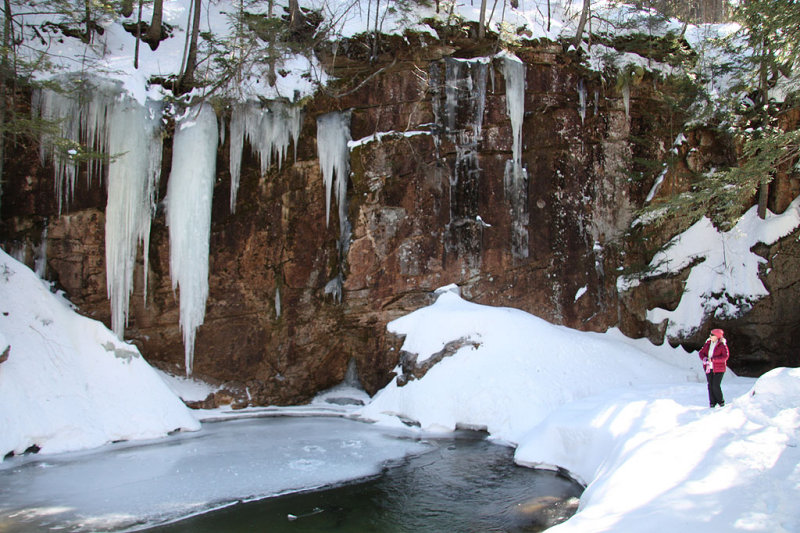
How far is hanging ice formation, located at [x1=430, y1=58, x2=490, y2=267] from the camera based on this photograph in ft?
43.9

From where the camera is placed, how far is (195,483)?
6.48 meters

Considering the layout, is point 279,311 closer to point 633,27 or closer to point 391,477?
point 391,477

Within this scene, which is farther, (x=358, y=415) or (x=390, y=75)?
(x=390, y=75)

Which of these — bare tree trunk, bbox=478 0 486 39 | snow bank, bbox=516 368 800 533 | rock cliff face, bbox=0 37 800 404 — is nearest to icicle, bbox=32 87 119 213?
rock cliff face, bbox=0 37 800 404

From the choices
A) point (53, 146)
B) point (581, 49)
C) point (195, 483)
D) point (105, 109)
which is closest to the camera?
point (195, 483)

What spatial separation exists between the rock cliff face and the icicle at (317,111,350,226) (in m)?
0.17

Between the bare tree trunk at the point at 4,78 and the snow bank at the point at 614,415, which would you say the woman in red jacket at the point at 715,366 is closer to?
the snow bank at the point at 614,415

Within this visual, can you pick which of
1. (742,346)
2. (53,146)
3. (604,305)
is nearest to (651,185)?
(604,305)

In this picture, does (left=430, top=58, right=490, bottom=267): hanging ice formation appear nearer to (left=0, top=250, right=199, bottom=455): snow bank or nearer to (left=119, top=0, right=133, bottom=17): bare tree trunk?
(left=0, top=250, right=199, bottom=455): snow bank

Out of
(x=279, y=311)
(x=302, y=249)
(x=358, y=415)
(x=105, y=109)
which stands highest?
(x=105, y=109)

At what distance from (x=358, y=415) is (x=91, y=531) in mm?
6665

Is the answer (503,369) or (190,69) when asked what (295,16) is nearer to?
(190,69)

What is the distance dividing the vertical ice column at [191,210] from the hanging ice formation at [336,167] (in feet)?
8.23

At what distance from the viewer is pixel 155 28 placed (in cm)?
1441
